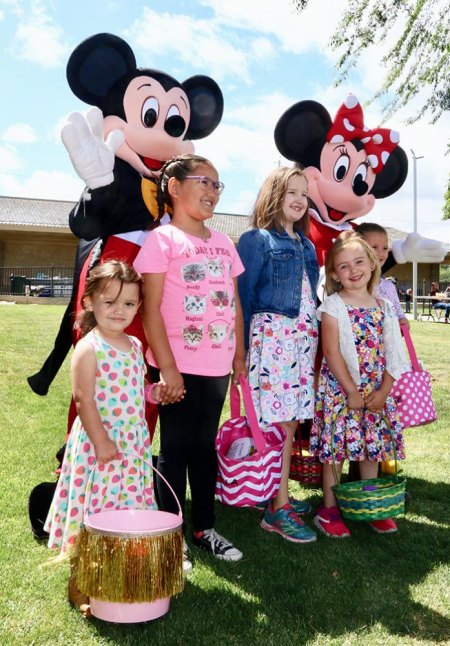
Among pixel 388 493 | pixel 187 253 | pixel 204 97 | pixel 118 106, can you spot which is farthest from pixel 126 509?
pixel 204 97

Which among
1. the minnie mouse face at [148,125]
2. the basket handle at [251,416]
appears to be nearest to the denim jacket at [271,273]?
the basket handle at [251,416]

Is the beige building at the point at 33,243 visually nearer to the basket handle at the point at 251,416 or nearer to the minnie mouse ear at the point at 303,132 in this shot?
the minnie mouse ear at the point at 303,132

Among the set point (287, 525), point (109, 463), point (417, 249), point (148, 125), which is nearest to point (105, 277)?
point (109, 463)

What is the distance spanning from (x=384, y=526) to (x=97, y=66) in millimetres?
2503

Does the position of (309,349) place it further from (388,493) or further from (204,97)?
(204,97)

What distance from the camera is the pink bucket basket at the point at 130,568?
1.82 metres

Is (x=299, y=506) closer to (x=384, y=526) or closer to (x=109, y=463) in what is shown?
(x=384, y=526)

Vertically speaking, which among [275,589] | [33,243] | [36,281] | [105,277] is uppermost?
[33,243]

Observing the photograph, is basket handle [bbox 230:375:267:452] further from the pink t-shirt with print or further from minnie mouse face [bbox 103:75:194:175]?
minnie mouse face [bbox 103:75:194:175]

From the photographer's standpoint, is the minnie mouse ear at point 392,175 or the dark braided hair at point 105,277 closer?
the dark braided hair at point 105,277

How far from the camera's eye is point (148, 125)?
2.93 metres

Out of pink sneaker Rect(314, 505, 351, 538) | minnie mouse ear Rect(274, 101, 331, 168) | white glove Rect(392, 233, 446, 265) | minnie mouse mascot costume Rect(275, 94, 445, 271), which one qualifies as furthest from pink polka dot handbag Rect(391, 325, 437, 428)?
minnie mouse ear Rect(274, 101, 331, 168)

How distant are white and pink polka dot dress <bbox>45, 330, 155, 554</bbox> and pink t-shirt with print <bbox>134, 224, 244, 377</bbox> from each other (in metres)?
0.23

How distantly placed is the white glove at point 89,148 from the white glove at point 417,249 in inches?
83.8
